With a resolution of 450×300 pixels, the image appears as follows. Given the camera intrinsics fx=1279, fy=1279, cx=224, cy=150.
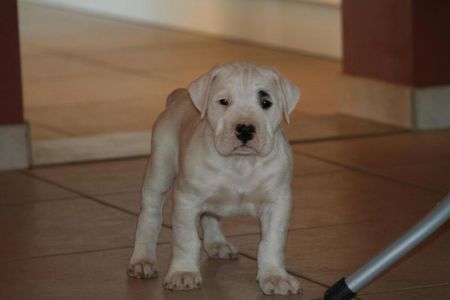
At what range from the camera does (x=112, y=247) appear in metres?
5.96

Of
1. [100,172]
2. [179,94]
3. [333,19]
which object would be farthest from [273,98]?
[333,19]

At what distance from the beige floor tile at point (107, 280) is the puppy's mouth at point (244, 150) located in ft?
1.89

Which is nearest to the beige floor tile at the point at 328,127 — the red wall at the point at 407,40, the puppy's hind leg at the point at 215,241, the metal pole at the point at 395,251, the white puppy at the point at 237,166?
the red wall at the point at 407,40

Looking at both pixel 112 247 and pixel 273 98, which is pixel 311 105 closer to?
pixel 112 247

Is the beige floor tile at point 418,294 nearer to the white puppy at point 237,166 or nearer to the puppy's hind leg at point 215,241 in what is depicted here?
the white puppy at point 237,166

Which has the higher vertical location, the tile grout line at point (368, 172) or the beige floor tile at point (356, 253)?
the beige floor tile at point (356, 253)

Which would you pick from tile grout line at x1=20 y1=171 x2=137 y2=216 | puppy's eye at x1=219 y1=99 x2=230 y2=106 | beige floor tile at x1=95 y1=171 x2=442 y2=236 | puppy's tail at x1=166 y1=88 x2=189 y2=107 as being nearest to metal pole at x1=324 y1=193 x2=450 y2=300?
puppy's eye at x1=219 y1=99 x2=230 y2=106

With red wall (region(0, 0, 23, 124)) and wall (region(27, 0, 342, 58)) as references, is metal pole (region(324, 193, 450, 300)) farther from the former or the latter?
wall (region(27, 0, 342, 58))

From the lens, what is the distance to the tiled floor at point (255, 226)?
17.2 feet

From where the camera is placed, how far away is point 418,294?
A: 5.04m

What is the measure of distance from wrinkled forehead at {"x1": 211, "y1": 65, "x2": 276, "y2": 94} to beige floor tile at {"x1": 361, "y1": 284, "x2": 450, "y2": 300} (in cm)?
92

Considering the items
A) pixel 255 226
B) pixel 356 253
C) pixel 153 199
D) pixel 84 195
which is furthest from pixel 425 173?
pixel 153 199

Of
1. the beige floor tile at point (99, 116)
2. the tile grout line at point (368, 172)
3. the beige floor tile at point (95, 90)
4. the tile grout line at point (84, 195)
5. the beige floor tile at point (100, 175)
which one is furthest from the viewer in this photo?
the beige floor tile at point (95, 90)

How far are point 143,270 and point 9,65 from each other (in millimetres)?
2844
